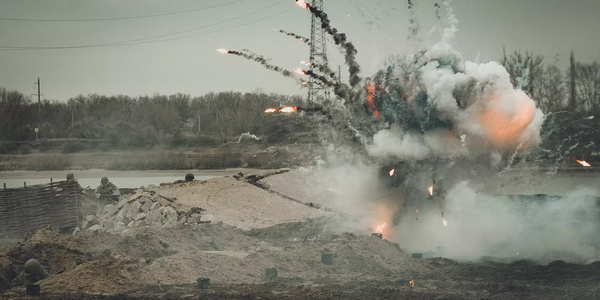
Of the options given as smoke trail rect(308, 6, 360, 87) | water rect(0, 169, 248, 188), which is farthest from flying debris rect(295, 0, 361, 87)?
water rect(0, 169, 248, 188)

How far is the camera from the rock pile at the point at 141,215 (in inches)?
1015

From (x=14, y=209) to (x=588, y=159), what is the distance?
93.6ft

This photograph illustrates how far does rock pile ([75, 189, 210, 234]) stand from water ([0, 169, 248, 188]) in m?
15.8

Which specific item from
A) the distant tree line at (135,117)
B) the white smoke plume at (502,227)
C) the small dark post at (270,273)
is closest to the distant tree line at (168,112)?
the distant tree line at (135,117)

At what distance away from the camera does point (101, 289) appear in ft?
56.2

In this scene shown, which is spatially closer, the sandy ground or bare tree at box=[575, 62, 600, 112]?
the sandy ground

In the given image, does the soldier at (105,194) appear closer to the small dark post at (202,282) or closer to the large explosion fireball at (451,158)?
the large explosion fireball at (451,158)

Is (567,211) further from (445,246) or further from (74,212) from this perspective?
(74,212)

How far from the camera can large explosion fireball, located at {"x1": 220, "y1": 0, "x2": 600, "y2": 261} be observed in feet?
79.7

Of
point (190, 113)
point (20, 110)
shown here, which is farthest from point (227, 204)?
point (190, 113)

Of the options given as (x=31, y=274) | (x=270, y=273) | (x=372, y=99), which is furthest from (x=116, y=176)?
(x=270, y=273)

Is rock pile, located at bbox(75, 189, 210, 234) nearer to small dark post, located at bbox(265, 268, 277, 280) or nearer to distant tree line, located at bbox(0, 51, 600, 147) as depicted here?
small dark post, located at bbox(265, 268, 277, 280)

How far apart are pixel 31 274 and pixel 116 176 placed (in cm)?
3565

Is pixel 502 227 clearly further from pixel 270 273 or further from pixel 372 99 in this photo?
pixel 270 273
